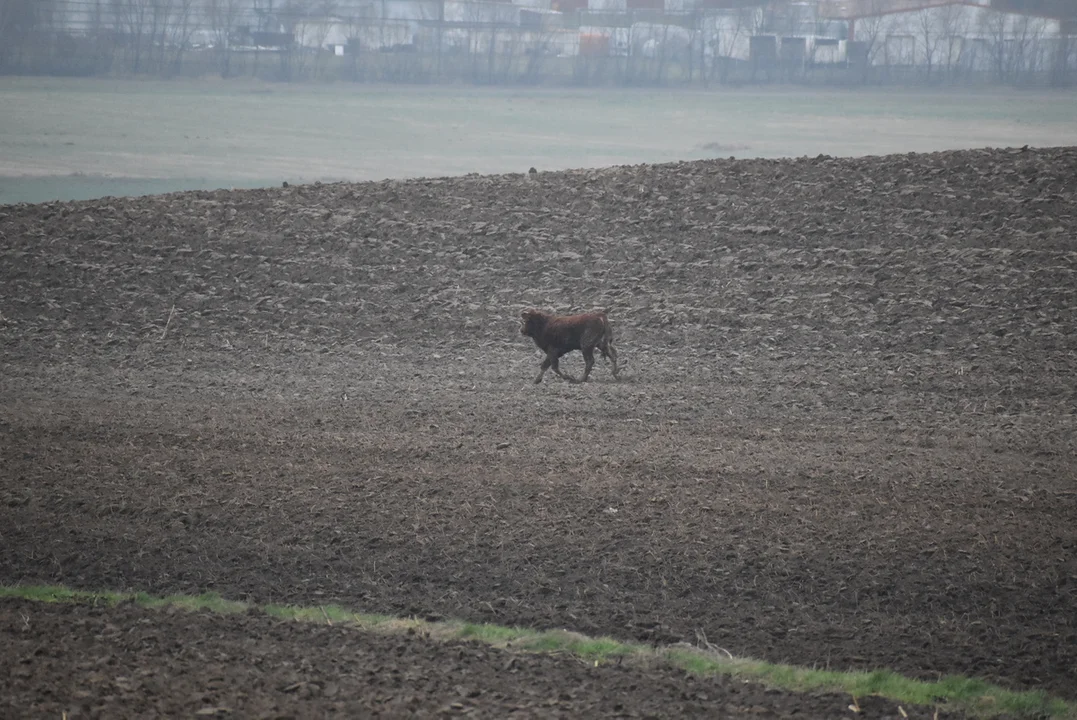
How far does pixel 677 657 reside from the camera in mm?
6590

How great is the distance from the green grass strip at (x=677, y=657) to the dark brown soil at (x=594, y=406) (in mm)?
227

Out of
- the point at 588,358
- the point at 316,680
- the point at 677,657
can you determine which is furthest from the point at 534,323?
the point at 316,680

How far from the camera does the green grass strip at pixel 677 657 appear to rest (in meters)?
5.88

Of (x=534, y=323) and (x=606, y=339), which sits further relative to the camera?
(x=534, y=323)

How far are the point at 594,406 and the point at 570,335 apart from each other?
4.95 ft

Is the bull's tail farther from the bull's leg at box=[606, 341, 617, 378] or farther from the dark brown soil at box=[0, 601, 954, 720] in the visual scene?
the dark brown soil at box=[0, 601, 954, 720]

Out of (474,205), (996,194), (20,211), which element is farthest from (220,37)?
(996,194)

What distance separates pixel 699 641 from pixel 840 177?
57.2ft

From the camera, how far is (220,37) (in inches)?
1512

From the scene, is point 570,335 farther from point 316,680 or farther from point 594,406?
point 316,680

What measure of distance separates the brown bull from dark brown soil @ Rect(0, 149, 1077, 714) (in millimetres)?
439

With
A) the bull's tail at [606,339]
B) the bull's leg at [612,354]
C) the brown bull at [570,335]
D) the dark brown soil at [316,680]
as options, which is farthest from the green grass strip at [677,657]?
the bull's leg at [612,354]

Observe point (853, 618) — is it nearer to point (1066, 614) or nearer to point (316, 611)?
point (1066, 614)

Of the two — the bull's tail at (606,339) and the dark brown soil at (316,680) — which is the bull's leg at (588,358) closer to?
the bull's tail at (606,339)
